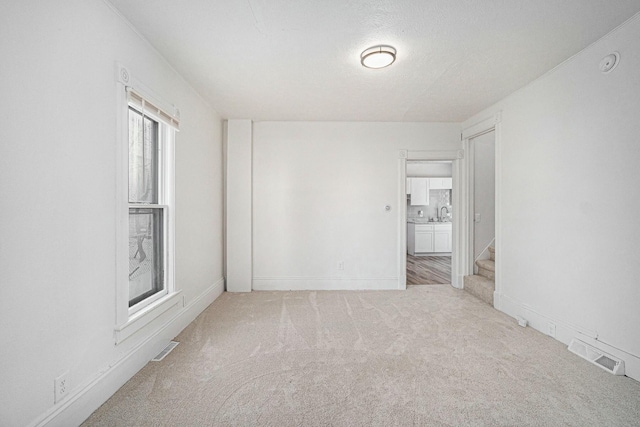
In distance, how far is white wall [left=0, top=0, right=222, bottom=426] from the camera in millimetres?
1207

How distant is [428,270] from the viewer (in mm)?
5676

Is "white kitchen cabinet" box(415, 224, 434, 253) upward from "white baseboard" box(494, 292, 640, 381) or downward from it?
upward

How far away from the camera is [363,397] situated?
1767mm

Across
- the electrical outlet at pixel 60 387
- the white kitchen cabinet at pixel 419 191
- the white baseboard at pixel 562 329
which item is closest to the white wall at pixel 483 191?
the white baseboard at pixel 562 329

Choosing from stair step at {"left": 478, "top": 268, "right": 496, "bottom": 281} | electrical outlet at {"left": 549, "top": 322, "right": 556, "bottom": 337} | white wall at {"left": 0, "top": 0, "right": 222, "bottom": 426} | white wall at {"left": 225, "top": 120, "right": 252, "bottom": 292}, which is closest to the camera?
white wall at {"left": 0, "top": 0, "right": 222, "bottom": 426}

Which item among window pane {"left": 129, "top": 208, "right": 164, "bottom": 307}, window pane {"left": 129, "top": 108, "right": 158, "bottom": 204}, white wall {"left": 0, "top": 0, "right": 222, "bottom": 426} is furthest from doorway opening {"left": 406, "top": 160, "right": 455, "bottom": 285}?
white wall {"left": 0, "top": 0, "right": 222, "bottom": 426}

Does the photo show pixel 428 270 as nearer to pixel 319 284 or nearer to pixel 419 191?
pixel 319 284

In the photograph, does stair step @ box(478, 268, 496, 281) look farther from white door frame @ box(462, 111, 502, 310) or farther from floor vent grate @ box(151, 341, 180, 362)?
floor vent grate @ box(151, 341, 180, 362)

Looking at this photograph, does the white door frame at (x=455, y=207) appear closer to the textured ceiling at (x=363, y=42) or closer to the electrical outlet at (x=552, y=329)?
the textured ceiling at (x=363, y=42)

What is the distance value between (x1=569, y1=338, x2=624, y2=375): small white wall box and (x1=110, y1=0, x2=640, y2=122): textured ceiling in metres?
2.49

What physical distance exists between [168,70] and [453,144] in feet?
12.8

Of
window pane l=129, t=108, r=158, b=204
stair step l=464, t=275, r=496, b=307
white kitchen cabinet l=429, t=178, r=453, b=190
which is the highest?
white kitchen cabinet l=429, t=178, r=453, b=190

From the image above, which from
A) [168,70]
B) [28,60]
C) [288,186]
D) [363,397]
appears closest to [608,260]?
[363,397]

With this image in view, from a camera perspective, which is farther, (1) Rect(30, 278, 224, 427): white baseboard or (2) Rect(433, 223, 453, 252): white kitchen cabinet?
(2) Rect(433, 223, 453, 252): white kitchen cabinet
